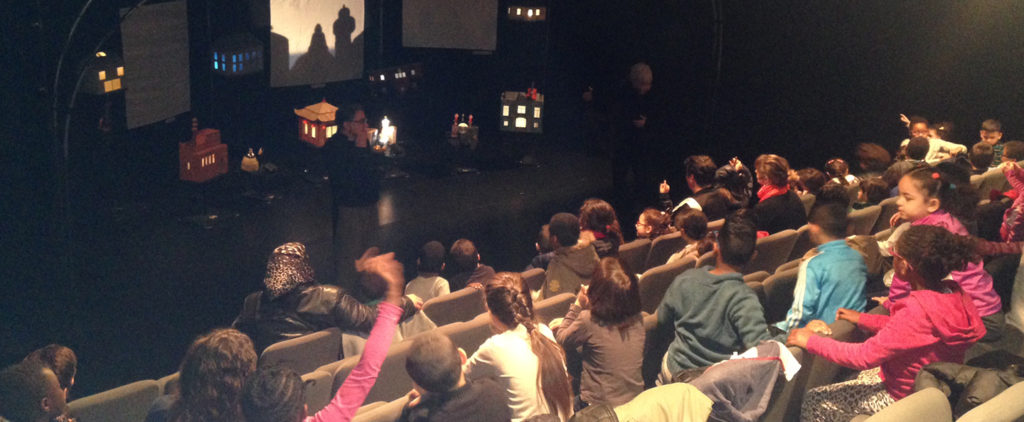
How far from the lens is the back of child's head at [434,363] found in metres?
2.62

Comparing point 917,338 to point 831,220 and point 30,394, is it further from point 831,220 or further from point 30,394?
point 30,394

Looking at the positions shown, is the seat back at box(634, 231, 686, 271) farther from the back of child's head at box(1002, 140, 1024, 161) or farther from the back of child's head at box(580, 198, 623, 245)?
the back of child's head at box(1002, 140, 1024, 161)

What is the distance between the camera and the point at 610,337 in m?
3.28

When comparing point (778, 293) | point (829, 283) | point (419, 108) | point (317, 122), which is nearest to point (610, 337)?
point (829, 283)

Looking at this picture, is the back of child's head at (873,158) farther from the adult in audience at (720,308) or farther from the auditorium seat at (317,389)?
the auditorium seat at (317,389)

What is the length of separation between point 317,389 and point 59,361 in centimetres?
92

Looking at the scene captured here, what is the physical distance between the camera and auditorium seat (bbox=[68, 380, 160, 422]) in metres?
3.00

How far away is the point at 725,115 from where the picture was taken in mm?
9898

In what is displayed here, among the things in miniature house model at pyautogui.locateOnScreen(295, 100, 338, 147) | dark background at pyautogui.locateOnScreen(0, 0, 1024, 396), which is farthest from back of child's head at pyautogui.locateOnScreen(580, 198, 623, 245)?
miniature house model at pyautogui.locateOnScreen(295, 100, 338, 147)

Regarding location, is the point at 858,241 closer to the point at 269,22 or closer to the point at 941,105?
the point at 941,105

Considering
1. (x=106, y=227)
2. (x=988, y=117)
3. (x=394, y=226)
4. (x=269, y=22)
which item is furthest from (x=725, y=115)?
(x=106, y=227)

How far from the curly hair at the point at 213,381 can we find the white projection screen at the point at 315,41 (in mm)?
6628

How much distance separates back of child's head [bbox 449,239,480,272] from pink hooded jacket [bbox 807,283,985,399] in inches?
77.6

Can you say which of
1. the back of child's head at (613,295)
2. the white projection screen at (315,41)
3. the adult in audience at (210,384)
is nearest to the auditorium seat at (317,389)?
the adult in audience at (210,384)
